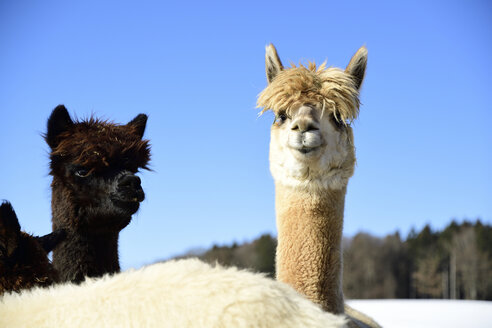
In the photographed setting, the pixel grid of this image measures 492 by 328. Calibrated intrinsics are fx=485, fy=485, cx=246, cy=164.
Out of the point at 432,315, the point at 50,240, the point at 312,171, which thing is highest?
the point at 312,171

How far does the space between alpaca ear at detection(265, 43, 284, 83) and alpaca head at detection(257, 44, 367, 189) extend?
0.44 ft

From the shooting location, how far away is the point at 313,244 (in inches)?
165

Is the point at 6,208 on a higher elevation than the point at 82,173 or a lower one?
lower

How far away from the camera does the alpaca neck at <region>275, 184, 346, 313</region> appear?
4051 mm

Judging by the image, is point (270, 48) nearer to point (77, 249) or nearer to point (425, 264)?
point (77, 249)

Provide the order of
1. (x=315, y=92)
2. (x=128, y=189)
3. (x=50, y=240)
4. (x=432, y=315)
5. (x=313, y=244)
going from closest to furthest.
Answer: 1. (x=50, y=240)
2. (x=128, y=189)
3. (x=313, y=244)
4. (x=315, y=92)
5. (x=432, y=315)

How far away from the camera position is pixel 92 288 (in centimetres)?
208

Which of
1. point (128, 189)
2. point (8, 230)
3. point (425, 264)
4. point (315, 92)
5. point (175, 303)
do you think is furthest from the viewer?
point (425, 264)

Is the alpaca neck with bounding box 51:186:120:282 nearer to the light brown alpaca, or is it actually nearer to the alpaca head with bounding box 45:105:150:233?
the alpaca head with bounding box 45:105:150:233

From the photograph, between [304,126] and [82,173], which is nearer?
[82,173]

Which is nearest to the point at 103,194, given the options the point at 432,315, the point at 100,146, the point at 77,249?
the point at 100,146

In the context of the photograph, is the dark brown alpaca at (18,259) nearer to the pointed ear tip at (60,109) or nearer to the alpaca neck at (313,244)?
the pointed ear tip at (60,109)

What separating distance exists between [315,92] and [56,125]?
7.45ft

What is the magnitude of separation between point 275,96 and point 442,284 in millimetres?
49539
